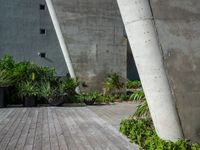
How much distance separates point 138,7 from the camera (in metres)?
5.70

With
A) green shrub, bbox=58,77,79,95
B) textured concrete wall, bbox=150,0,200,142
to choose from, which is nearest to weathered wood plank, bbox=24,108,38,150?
textured concrete wall, bbox=150,0,200,142

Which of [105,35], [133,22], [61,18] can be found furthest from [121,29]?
[133,22]

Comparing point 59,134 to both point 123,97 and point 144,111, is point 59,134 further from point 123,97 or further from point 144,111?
point 123,97

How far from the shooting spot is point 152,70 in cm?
563

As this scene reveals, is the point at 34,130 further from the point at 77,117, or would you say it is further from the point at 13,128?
the point at 77,117

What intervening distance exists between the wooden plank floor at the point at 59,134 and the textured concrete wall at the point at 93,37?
5.97 m

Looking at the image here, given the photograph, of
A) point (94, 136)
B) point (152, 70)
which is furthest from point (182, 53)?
point (94, 136)

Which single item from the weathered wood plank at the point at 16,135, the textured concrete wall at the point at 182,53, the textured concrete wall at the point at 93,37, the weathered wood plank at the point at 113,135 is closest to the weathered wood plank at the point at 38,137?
the weathered wood plank at the point at 16,135

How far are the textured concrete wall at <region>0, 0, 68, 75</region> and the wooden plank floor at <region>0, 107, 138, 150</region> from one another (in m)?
12.9

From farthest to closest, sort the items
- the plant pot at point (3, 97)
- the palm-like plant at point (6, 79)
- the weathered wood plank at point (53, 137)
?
the palm-like plant at point (6, 79) → the plant pot at point (3, 97) → the weathered wood plank at point (53, 137)

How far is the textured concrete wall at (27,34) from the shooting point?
72.6 ft

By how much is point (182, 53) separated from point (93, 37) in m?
10.7

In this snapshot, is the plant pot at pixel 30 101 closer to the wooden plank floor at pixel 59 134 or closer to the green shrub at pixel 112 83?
the wooden plank floor at pixel 59 134

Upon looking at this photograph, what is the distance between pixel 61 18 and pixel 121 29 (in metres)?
3.22
